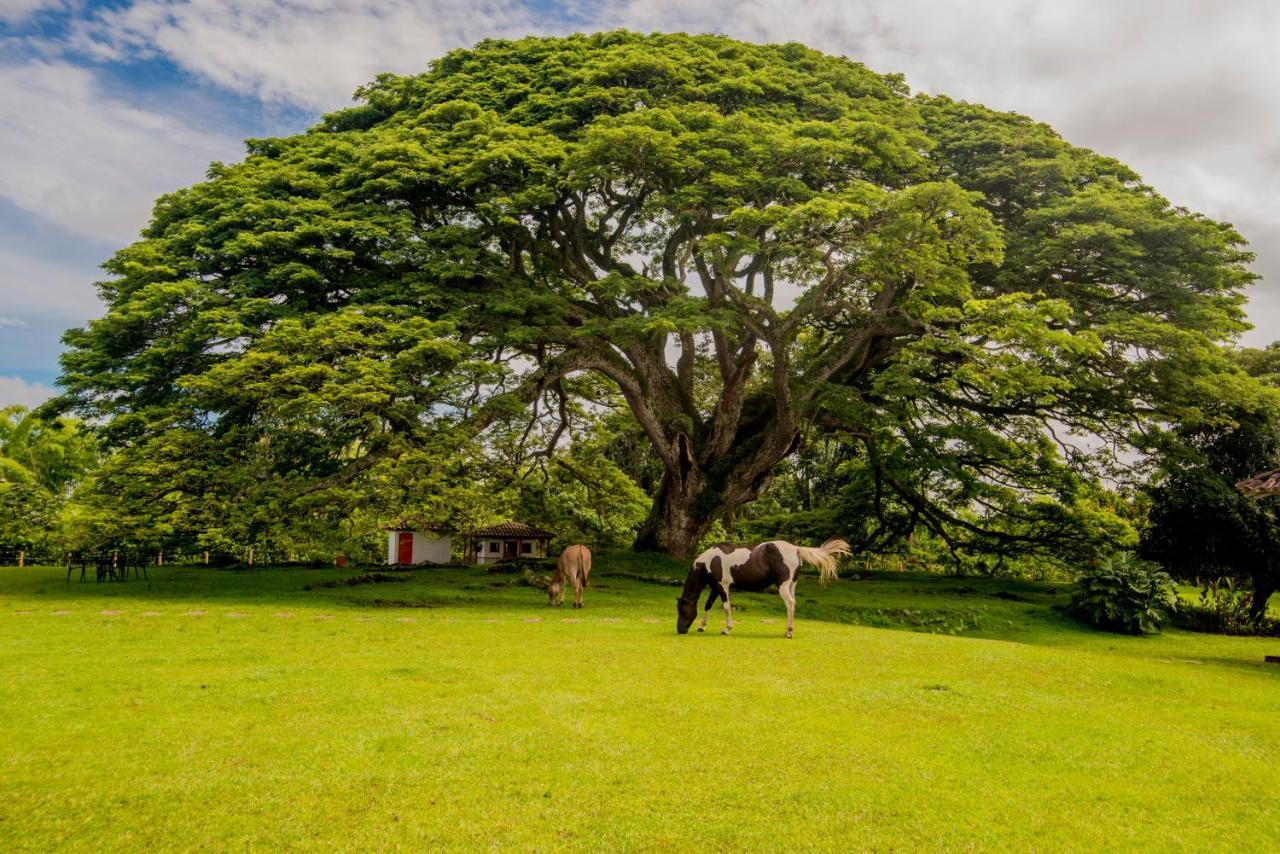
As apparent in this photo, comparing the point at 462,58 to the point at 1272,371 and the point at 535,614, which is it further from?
the point at 1272,371

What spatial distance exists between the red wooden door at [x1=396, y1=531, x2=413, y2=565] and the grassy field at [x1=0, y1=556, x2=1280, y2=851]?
100ft

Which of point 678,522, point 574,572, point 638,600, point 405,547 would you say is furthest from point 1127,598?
point 405,547

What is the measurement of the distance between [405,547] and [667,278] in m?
27.8

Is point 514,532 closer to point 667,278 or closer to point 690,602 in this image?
point 667,278

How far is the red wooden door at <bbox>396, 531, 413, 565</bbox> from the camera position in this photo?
42156mm

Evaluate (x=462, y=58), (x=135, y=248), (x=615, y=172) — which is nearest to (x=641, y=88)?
(x=615, y=172)

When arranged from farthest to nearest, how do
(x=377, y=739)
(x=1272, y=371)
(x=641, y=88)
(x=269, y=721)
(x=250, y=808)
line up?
(x=1272, y=371) → (x=641, y=88) → (x=269, y=721) → (x=377, y=739) → (x=250, y=808)

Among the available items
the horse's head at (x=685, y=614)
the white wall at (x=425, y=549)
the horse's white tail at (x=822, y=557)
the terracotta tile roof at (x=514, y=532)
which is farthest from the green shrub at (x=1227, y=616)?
the white wall at (x=425, y=549)

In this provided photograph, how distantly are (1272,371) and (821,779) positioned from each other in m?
23.8

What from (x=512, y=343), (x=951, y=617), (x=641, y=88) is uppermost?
(x=641, y=88)

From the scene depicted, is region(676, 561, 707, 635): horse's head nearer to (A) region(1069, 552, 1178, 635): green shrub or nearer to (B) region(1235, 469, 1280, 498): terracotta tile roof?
(B) region(1235, 469, 1280, 498): terracotta tile roof

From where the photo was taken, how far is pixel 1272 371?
22.2 meters

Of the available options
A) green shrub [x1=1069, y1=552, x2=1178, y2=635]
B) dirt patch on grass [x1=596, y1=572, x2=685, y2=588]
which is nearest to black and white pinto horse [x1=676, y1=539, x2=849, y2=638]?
dirt patch on grass [x1=596, y1=572, x2=685, y2=588]

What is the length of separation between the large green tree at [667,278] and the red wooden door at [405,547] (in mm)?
22442
